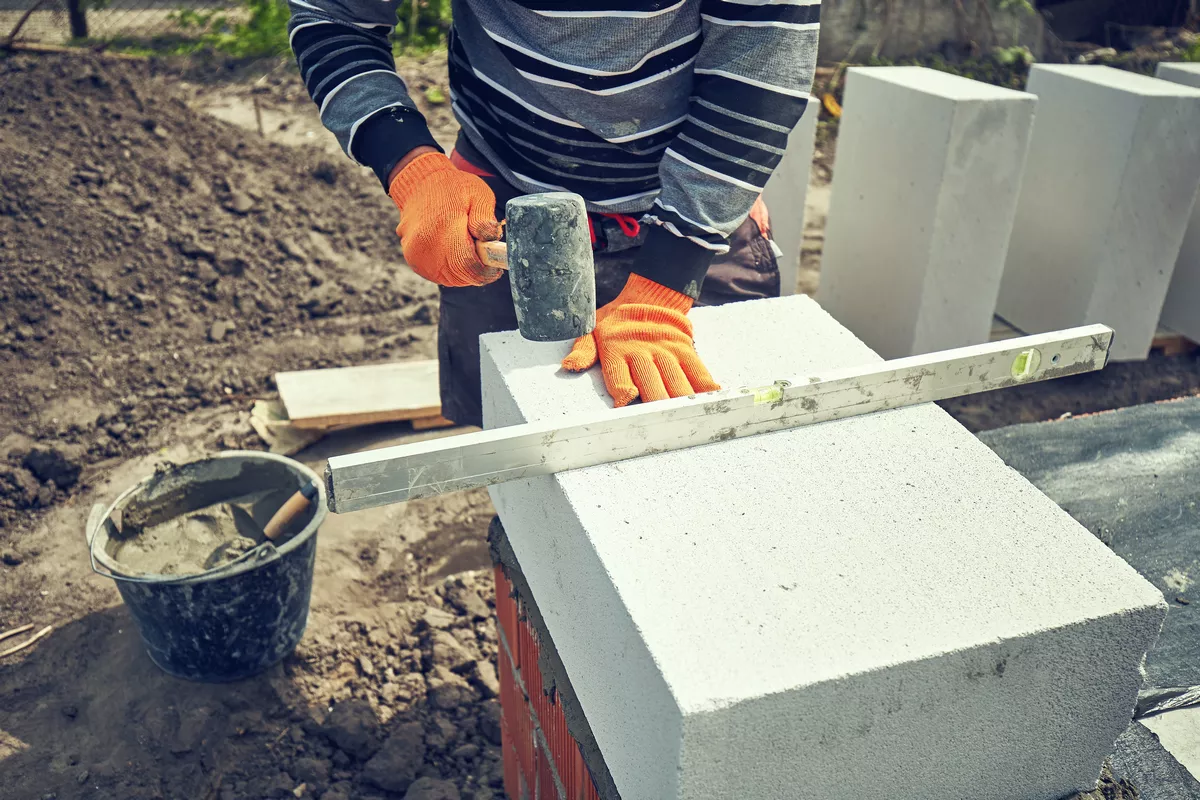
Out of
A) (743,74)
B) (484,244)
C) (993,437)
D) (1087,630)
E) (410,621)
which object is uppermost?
(743,74)

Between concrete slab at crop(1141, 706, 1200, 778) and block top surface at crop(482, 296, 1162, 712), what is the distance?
1.68ft

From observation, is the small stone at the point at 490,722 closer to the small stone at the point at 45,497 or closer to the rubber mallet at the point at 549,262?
the rubber mallet at the point at 549,262

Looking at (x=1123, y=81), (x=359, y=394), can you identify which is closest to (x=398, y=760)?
(x=359, y=394)

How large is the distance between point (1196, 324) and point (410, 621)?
4054 millimetres

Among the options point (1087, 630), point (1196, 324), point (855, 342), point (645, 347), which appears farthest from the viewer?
point (1196, 324)

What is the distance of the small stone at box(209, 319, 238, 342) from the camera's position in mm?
4953

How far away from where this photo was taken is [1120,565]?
57.1 inches

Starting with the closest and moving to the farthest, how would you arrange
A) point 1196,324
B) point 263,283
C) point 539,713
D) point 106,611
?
point 539,713 → point 106,611 → point 1196,324 → point 263,283

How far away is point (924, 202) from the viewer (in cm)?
422

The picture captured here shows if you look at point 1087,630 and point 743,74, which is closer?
point 1087,630

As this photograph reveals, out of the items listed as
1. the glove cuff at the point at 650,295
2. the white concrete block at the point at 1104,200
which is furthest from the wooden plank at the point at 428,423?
the white concrete block at the point at 1104,200

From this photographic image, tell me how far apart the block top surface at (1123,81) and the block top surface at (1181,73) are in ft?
0.70

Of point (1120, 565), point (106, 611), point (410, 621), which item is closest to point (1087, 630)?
point (1120, 565)

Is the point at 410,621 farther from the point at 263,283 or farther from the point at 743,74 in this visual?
the point at 263,283
